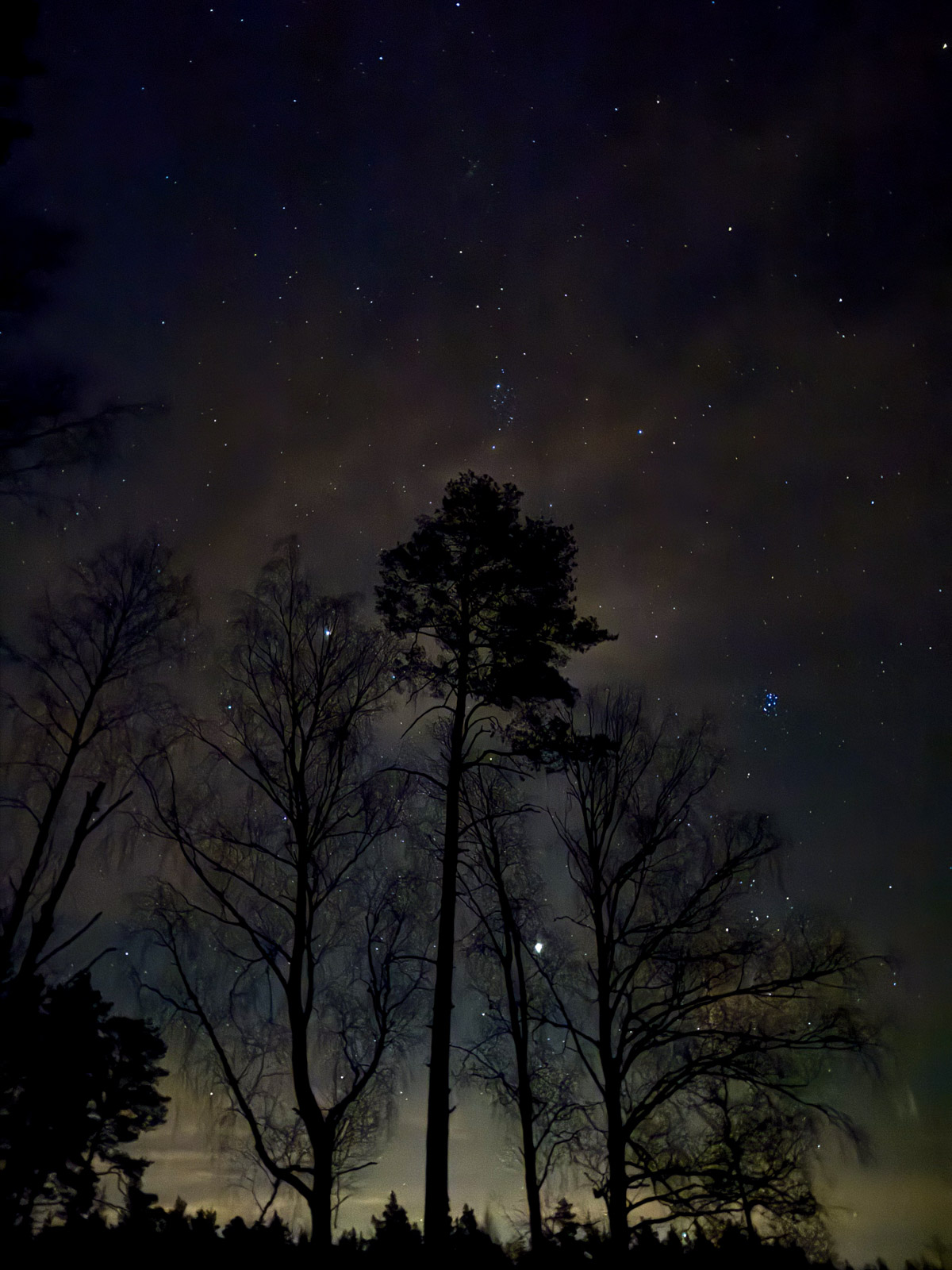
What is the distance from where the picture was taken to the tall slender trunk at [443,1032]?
9.92 m

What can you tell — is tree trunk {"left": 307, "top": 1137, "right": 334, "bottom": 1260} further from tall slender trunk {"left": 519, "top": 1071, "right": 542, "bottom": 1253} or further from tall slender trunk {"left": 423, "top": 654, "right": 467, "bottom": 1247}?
tall slender trunk {"left": 519, "top": 1071, "right": 542, "bottom": 1253}

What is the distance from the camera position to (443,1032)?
430 inches

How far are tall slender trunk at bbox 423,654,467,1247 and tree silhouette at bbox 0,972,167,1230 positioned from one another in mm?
4824

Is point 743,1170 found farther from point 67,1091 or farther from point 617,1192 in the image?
point 67,1091

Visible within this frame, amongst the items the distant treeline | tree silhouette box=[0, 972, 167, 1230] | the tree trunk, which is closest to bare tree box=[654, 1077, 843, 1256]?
the distant treeline

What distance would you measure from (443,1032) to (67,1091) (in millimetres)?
6974

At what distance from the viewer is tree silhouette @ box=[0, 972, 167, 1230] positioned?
34.8ft

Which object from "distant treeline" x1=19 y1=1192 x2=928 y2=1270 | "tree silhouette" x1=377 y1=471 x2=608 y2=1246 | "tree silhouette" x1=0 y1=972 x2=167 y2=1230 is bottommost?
"distant treeline" x1=19 y1=1192 x2=928 y2=1270

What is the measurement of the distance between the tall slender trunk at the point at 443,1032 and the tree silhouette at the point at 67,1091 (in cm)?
482

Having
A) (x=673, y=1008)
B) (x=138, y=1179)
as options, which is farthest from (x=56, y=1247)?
(x=673, y=1008)

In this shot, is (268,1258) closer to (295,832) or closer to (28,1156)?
A: (28,1156)

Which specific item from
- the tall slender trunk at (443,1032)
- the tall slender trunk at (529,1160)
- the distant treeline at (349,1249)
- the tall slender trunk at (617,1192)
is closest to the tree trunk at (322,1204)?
the distant treeline at (349,1249)

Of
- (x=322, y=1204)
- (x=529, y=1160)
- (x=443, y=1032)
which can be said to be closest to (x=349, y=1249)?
(x=322, y=1204)

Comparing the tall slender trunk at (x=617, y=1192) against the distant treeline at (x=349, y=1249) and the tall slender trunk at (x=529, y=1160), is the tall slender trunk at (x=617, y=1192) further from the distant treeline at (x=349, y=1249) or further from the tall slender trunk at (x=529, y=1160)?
the tall slender trunk at (x=529, y=1160)
